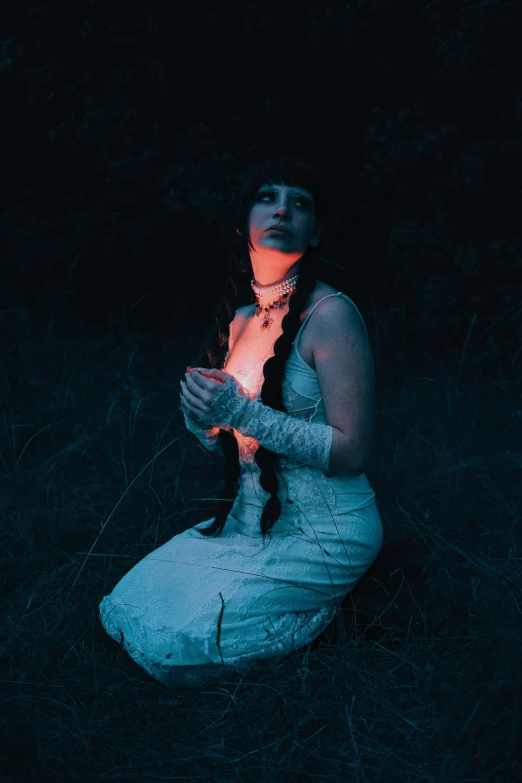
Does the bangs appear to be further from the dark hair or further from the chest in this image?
the chest

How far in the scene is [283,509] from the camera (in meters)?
2.53

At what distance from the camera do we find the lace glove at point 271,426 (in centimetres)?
232

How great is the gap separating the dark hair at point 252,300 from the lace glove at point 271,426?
0.13 meters

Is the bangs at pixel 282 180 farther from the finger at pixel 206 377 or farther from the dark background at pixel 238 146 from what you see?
the dark background at pixel 238 146

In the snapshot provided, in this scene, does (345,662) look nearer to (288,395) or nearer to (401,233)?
(288,395)

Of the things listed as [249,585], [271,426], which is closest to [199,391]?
[271,426]

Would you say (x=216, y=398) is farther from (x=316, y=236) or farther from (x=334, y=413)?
(x=316, y=236)

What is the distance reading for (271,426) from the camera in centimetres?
232

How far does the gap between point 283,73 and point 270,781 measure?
3110mm

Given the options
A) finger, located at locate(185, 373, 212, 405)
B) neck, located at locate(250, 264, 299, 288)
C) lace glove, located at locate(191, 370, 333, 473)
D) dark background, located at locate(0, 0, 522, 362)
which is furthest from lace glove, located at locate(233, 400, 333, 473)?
dark background, located at locate(0, 0, 522, 362)

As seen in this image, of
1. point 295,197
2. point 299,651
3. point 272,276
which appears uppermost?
point 295,197

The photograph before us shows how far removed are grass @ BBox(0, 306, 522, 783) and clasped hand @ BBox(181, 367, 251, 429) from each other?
A: 638mm

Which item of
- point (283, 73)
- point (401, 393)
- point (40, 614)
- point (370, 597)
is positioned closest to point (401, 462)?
point (401, 393)

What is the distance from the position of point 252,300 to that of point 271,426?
67 centimetres
